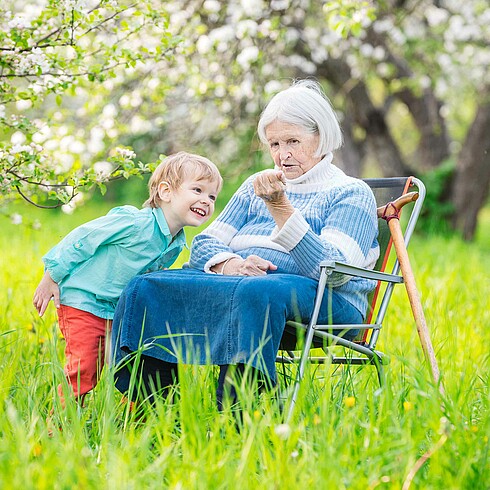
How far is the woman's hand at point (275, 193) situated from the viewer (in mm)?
2691

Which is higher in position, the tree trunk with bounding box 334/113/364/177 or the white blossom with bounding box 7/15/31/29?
the white blossom with bounding box 7/15/31/29

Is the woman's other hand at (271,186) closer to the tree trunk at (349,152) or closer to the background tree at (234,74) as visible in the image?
the background tree at (234,74)

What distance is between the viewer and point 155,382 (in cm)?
283

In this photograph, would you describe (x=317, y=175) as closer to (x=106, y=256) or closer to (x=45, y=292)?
(x=106, y=256)

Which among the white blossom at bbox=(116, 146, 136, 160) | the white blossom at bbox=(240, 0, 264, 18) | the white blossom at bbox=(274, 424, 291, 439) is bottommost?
the white blossom at bbox=(274, 424, 291, 439)

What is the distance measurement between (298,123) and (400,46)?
20.2 feet

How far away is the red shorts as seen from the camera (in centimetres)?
284

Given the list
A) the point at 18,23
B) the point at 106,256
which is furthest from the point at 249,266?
the point at 18,23

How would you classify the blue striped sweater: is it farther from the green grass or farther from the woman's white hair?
the green grass

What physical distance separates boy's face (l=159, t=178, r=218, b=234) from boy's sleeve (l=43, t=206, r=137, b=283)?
0.15 meters

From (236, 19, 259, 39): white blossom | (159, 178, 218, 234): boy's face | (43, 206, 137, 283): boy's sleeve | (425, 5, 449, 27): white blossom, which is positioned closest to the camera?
(43, 206, 137, 283): boy's sleeve

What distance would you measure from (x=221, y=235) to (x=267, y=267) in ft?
1.22

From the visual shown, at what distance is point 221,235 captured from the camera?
316 cm

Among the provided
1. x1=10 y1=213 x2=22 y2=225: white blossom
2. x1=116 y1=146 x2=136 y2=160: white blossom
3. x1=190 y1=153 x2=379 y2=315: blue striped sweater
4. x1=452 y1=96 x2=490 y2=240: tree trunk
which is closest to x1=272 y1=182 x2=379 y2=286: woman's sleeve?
x1=190 y1=153 x2=379 y2=315: blue striped sweater
